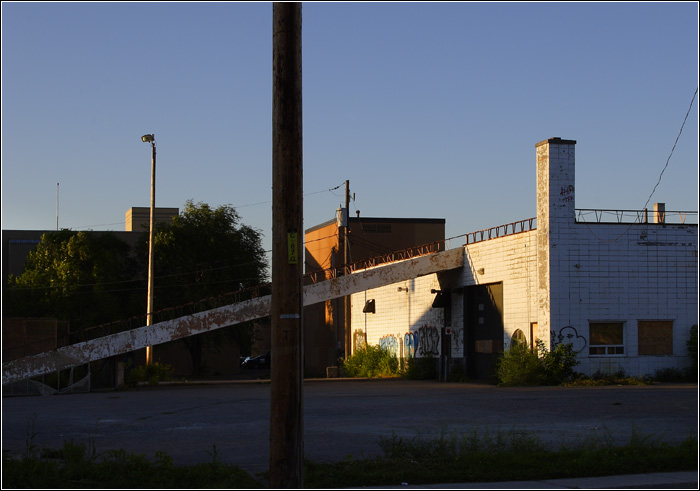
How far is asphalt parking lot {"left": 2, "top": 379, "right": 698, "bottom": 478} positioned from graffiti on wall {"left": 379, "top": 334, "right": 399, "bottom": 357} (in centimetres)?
1553

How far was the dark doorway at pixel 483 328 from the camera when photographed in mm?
34000

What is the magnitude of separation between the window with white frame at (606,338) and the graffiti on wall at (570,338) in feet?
1.45

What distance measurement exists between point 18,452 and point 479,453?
6.84 metres

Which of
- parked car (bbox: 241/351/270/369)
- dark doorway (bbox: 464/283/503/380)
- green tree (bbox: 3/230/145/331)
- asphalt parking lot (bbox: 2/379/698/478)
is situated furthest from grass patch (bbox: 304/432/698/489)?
parked car (bbox: 241/351/270/369)

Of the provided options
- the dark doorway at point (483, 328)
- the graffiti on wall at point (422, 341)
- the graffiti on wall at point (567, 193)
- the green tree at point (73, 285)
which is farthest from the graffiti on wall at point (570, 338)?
the green tree at point (73, 285)

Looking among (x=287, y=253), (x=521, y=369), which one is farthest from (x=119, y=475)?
(x=521, y=369)

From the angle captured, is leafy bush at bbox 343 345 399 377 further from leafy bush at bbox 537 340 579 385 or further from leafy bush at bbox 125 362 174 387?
leafy bush at bbox 537 340 579 385

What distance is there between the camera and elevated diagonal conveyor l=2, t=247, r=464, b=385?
31000 mm

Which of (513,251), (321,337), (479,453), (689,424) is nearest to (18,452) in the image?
(479,453)

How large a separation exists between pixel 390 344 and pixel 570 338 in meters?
15.2

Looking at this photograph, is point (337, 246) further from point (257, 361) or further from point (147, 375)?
point (257, 361)

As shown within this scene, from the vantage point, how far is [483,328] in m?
35.3

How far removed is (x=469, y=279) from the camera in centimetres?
3600

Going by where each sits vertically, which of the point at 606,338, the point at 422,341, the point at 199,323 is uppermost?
the point at 199,323
